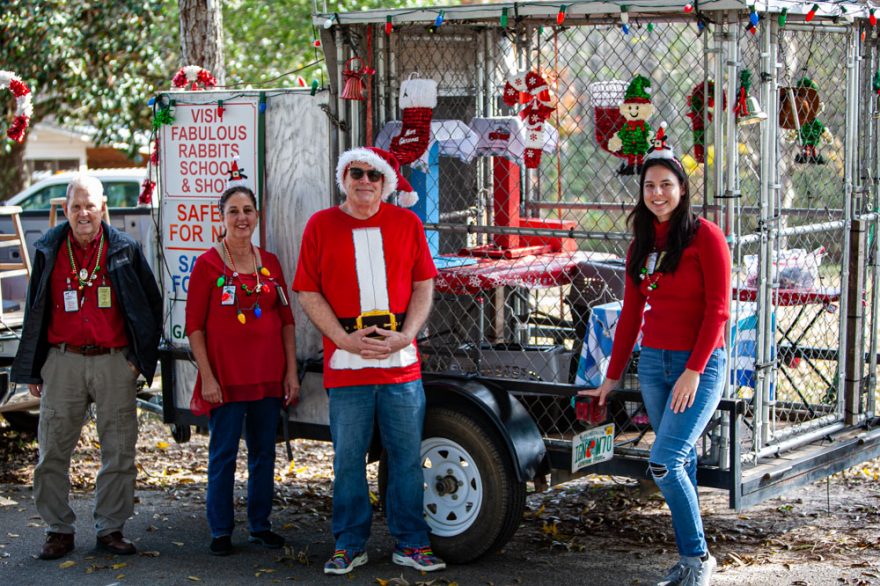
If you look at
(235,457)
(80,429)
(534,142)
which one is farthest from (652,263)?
(80,429)

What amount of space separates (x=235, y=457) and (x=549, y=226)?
2635 millimetres

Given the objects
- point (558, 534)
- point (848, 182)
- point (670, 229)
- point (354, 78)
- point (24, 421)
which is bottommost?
point (558, 534)

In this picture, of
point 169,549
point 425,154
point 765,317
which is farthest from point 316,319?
point 765,317

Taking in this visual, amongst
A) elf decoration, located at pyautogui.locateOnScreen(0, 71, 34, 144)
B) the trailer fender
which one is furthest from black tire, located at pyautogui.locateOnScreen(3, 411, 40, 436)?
the trailer fender

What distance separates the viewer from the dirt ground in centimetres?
559

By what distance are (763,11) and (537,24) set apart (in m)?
1.34

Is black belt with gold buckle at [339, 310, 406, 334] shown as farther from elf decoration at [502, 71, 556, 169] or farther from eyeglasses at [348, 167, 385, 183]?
elf decoration at [502, 71, 556, 169]

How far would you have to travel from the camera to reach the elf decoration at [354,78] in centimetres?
577

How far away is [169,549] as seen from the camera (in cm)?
610

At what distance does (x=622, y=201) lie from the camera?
654cm

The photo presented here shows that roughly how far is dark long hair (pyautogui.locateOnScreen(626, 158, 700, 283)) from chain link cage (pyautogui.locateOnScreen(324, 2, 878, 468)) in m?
0.15

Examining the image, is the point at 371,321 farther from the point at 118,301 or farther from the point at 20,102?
the point at 20,102

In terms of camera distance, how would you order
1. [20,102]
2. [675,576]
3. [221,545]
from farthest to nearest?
[20,102] → [221,545] → [675,576]

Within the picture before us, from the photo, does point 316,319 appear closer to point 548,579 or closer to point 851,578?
point 548,579
